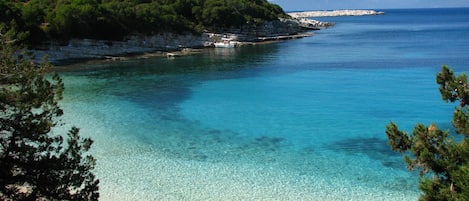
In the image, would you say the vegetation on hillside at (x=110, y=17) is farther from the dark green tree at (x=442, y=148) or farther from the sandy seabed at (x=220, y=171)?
the dark green tree at (x=442, y=148)

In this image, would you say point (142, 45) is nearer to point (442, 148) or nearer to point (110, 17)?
point (110, 17)

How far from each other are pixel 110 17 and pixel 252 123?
47031 mm

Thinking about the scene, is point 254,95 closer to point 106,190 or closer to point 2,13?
point 106,190

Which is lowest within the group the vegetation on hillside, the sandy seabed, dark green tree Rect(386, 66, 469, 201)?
the sandy seabed

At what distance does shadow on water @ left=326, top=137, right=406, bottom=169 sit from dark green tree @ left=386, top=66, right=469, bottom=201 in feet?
29.2

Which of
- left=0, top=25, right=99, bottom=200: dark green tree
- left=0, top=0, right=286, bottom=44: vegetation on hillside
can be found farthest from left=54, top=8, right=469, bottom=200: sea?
left=0, top=0, right=286, bottom=44: vegetation on hillside

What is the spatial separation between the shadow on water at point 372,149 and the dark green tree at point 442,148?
8915 mm

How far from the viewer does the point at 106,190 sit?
16.0 m

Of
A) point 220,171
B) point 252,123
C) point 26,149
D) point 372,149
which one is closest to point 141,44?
point 252,123

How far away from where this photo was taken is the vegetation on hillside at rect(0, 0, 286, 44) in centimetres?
5547

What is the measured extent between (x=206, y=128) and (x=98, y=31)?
145 feet

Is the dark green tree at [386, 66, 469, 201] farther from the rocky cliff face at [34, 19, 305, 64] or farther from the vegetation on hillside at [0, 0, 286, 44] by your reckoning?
the rocky cliff face at [34, 19, 305, 64]

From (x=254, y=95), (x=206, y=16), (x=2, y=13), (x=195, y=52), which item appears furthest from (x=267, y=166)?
(x=206, y=16)

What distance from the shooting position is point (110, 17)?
6644cm
